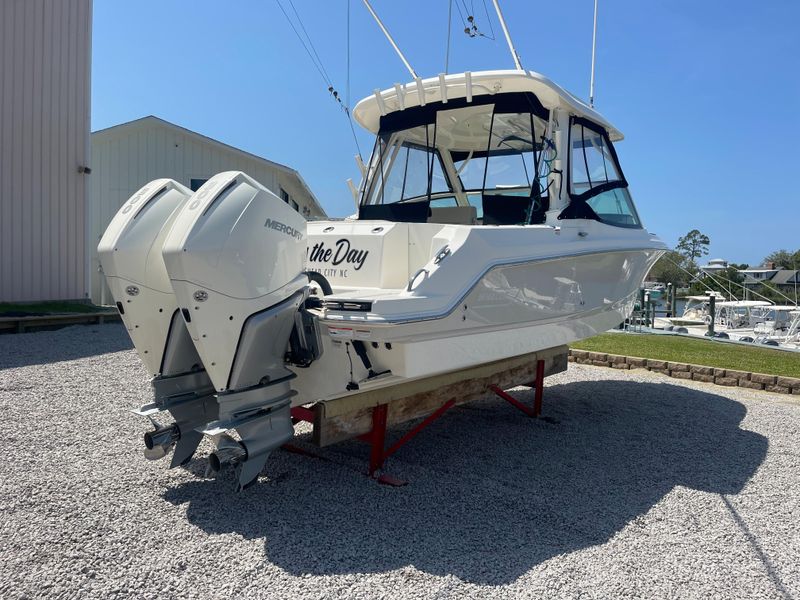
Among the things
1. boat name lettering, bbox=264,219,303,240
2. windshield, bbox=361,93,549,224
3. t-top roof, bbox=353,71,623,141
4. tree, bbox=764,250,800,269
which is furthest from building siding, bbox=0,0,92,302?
tree, bbox=764,250,800,269

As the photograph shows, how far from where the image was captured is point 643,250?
5.30 metres

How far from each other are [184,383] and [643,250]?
402 centimetres

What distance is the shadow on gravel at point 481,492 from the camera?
110 inches

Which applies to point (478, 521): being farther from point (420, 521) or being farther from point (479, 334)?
point (479, 334)

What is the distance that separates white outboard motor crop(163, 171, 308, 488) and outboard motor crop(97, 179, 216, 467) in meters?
0.43

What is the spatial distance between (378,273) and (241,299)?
3.99 ft

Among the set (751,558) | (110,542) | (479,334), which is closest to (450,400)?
(479,334)

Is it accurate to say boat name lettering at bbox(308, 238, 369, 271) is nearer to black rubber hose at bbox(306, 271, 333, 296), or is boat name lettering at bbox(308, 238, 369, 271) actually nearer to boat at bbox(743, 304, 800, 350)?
black rubber hose at bbox(306, 271, 333, 296)

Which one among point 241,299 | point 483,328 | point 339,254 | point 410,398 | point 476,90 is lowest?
point 410,398

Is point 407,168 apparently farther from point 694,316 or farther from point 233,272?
point 694,316

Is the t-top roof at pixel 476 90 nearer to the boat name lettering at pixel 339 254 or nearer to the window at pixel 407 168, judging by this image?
the window at pixel 407 168

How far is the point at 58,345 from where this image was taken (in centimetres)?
785

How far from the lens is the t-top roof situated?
4504 millimetres

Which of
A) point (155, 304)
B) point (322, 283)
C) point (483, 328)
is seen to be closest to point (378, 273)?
point (322, 283)
